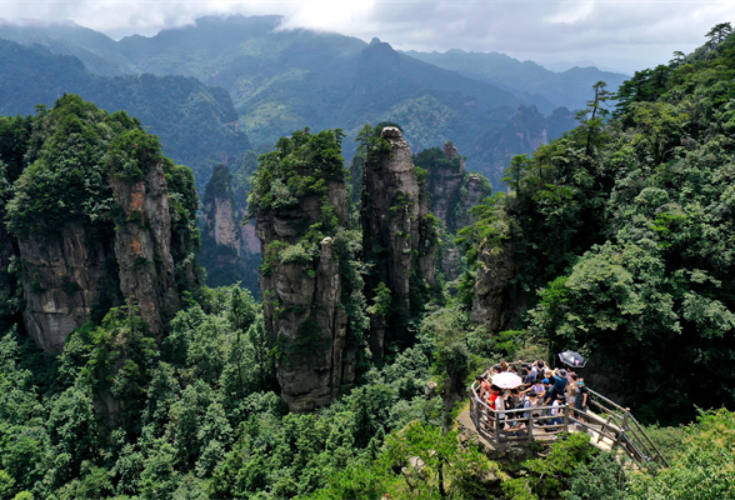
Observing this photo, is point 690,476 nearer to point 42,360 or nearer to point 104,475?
point 104,475

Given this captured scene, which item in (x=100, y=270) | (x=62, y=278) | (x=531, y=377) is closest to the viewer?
(x=531, y=377)

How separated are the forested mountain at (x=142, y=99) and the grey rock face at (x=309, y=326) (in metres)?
159

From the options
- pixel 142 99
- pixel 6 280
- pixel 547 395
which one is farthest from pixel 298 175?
pixel 142 99

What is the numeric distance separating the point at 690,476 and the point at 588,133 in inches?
754

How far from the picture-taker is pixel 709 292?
608 inches

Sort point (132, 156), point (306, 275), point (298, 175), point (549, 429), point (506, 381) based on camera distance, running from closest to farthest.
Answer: point (549, 429)
point (506, 381)
point (306, 275)
point (298, 175)
point (132, 156)

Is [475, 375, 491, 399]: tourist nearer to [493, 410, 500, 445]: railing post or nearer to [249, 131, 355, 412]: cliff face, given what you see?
[493, 410, 500, 445]: railing post

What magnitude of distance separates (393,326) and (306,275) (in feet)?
39.9

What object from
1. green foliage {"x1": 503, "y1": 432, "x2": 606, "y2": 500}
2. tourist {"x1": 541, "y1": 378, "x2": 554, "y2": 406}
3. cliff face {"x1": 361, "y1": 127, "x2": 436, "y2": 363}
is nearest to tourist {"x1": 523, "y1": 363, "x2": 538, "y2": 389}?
tourist {"x1": 541, "y1": 378, "x2": 554, "y2": 406}

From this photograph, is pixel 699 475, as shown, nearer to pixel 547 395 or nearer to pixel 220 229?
pixel 547 395

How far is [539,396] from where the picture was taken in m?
12.4

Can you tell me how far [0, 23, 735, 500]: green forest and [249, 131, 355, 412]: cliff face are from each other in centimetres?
27

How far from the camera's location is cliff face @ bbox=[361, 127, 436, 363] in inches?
1527

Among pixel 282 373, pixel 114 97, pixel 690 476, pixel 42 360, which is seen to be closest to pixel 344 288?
pixel 282 373
